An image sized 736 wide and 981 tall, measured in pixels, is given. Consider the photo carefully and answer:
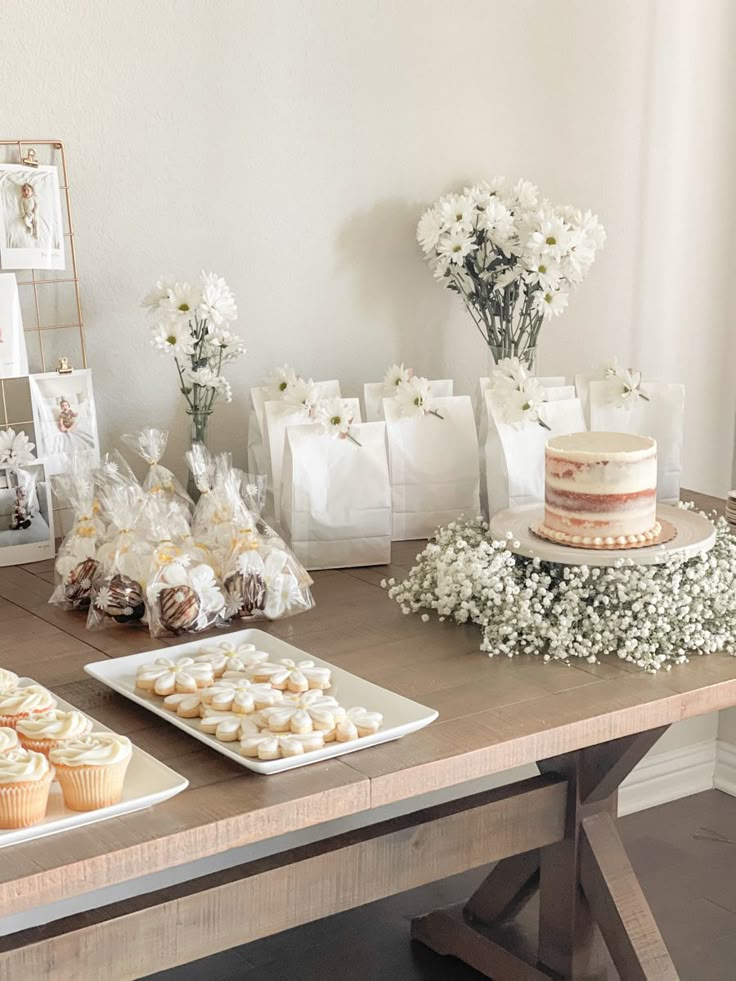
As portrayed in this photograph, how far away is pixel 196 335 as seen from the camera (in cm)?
196

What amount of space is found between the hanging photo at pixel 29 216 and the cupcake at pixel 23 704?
812 millimetres

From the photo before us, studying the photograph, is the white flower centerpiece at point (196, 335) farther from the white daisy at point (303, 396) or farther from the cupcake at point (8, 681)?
the cupcake at point (8, 681)

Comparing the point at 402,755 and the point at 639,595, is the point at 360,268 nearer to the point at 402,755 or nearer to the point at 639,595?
the point at 639,595

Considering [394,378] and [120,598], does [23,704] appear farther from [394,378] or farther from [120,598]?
[394,378]

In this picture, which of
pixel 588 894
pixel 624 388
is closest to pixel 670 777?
pixel 588 894

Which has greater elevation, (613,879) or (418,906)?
(613,879)

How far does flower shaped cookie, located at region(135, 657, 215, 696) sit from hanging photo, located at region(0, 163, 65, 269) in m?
0.76

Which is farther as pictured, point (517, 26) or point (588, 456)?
point (517, 26)

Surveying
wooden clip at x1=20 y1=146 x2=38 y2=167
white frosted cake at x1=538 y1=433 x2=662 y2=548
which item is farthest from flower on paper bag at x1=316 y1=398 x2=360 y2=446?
wooden clip at x1=20 y1=146 x2=38 y2=167

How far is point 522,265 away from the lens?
2213mm

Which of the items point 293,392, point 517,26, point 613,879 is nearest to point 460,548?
point 293,392

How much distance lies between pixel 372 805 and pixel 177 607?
486 mm

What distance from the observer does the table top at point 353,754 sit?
1169mm

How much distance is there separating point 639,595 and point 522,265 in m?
0.76
